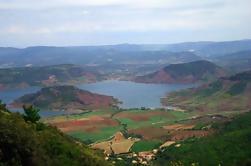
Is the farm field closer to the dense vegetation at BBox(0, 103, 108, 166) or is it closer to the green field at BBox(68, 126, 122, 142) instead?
the green field at BBox(68, 126, 122, 142)

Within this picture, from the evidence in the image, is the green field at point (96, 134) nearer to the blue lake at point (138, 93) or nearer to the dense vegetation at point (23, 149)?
the blue lake at point (138, 93)

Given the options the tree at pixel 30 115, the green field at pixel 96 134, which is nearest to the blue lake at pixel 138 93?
the green field at pixel 96 134

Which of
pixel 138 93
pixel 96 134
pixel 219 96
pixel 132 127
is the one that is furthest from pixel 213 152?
pixel 138 93

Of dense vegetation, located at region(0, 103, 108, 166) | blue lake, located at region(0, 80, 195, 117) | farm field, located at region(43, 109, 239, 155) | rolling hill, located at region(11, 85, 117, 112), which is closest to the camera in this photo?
dense vegetation, located at region(0, 103, 108, 166)

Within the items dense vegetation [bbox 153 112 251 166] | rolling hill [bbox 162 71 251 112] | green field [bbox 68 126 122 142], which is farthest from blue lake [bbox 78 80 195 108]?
dense vegetation [bbox 153 112 251 166]

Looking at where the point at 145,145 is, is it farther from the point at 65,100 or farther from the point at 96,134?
the point at 65,100

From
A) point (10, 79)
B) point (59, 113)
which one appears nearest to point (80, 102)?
point (59, 113)

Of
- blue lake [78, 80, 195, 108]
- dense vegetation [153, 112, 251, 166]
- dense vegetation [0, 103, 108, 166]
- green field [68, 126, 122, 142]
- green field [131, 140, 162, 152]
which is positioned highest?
dense vegetation [0, 103, 108, 166]
